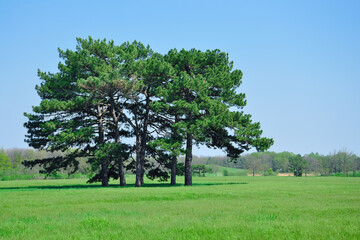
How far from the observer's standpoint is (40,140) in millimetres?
45656

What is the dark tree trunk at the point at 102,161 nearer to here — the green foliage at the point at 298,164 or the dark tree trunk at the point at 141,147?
the dark tree trunk at the point at 141,147

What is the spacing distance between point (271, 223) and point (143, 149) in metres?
35.0

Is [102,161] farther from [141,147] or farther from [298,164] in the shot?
[298,164]

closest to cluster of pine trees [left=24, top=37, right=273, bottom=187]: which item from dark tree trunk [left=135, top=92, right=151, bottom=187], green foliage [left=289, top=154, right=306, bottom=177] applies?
dark tree trunk [left=135, top=92, right=151, bottom=187]

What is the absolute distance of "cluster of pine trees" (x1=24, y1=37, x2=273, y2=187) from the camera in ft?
141

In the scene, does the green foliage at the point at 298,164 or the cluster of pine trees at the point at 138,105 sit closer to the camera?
the cluster of pine trees at the point at 138,105

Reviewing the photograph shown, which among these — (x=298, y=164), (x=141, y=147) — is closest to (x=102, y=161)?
(x=141, y=147)

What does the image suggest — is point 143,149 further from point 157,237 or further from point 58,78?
point 157,237

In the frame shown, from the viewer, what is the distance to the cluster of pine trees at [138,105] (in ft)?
141

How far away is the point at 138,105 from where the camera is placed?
166ft

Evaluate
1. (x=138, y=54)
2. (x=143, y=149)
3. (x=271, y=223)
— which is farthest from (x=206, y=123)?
(x=271, y=223)

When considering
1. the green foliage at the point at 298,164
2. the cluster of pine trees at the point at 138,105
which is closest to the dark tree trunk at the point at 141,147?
the cluster of pine trees at the point at 138,105

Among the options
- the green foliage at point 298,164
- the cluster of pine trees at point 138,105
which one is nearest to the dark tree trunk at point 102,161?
the cluster of pine trees at point 138,105

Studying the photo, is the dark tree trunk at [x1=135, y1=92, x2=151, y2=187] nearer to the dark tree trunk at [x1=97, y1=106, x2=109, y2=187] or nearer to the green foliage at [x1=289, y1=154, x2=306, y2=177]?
the dark tree trunk at [x1=97, y1=106, x2=109, y2=187]
